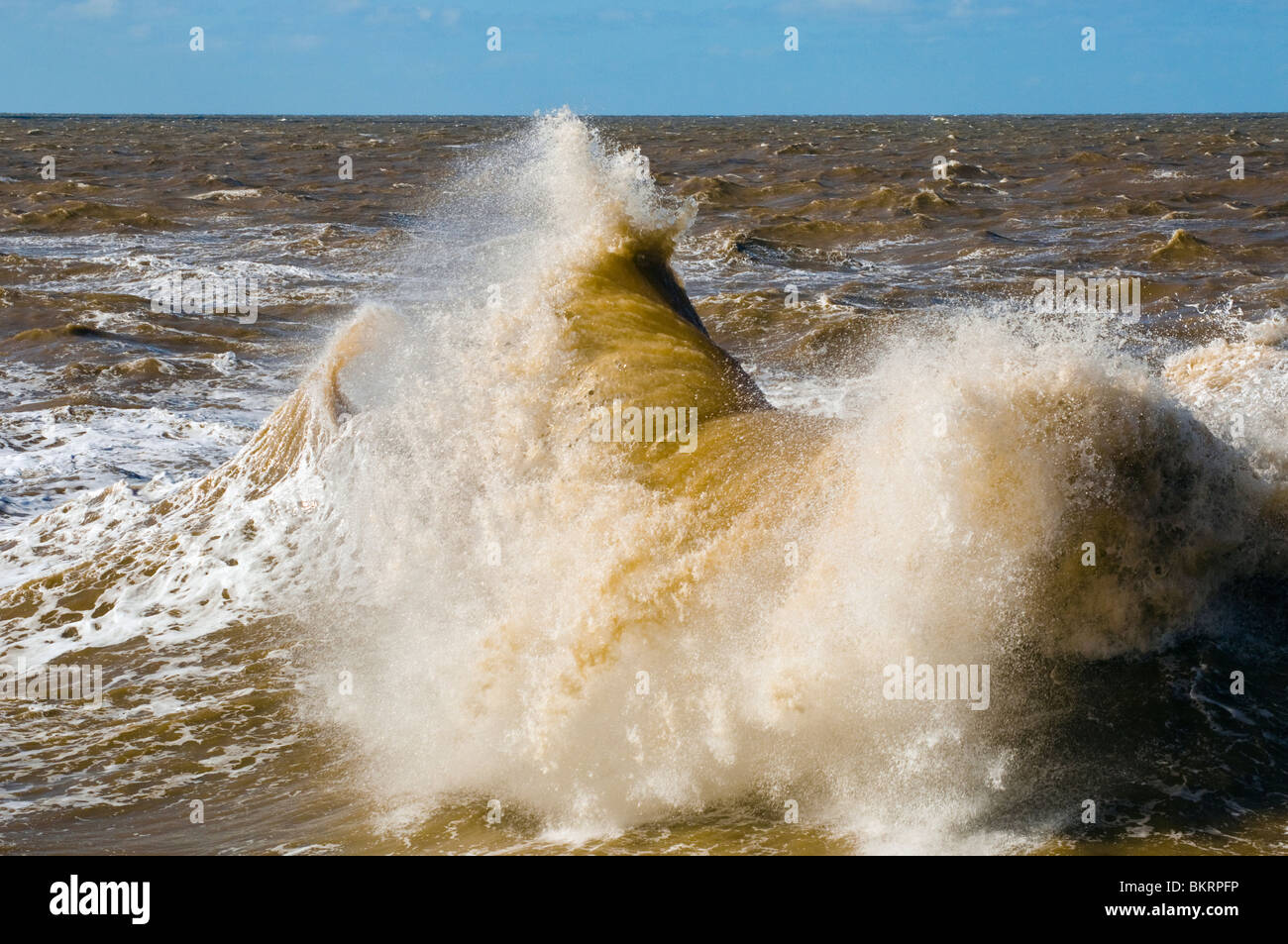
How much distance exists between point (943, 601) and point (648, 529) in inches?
54.6

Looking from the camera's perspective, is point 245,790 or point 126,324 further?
point 126,324

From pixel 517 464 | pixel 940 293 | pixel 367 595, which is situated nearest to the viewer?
pixel 517 464

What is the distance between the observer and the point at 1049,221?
22.4 metres

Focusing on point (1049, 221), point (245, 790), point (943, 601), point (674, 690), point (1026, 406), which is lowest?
point (245, 790)

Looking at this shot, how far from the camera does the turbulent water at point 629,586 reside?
4234 mm

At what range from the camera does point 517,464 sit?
627 cm

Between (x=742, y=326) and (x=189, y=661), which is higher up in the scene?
(x=742, y=326)

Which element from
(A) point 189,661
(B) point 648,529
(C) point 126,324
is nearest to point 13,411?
(C) point 126,324

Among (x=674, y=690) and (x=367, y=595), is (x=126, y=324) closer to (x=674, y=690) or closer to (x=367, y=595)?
(x=367, y=595)

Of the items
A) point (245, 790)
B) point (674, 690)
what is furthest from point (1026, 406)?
point (245, 790)

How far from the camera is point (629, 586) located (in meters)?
5.04

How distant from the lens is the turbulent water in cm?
423
